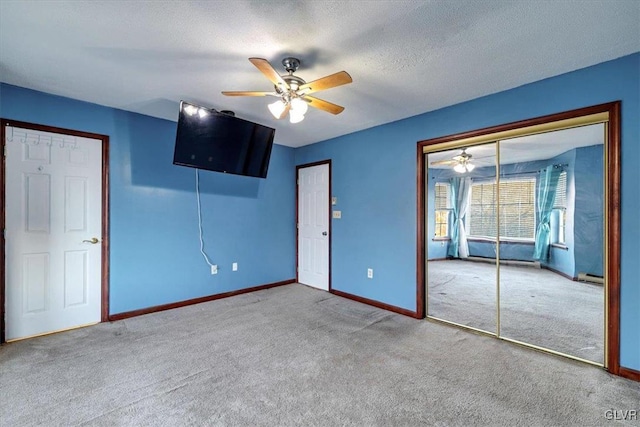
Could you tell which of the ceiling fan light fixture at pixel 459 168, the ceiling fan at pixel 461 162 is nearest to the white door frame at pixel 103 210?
the ceiling fan at pixel 461 162

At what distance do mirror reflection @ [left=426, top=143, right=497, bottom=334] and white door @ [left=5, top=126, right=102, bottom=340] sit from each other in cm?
384

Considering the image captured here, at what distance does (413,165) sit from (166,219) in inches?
125

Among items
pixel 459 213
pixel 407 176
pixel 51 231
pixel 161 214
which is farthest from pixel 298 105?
pixel 51 231

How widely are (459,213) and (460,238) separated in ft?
0.98

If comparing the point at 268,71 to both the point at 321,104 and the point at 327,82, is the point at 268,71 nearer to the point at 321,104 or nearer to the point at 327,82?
the point at 327,82

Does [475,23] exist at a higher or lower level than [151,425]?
higher

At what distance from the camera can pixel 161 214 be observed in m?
3.60

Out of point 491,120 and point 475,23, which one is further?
point 491,120

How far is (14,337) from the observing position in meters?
2.74

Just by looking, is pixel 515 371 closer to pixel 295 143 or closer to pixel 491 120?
pixel 491 120

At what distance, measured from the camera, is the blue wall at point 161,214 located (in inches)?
122

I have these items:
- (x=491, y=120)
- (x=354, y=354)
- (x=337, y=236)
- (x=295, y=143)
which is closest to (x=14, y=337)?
(x=354, y=354)

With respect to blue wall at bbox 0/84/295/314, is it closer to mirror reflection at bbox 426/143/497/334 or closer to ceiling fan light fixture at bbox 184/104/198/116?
ceiling fan light fixture at bbox 184/104/198/116

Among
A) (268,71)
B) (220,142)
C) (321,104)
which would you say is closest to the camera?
(268,71)
